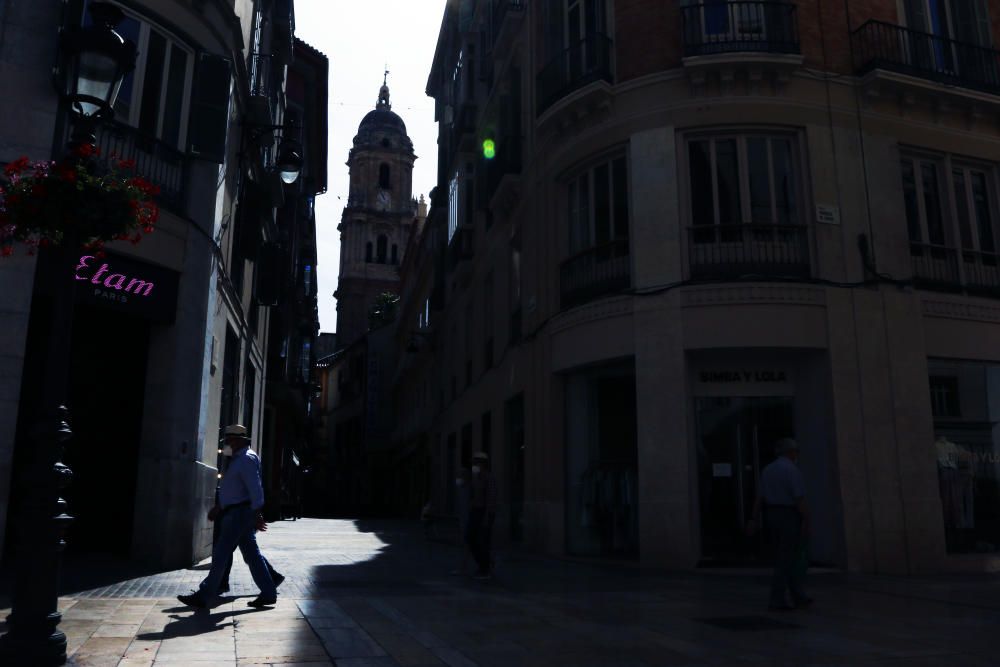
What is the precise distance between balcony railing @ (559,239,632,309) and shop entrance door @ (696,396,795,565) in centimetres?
268

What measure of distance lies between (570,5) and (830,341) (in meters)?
8.58

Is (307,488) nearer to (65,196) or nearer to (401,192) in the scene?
(401,192)

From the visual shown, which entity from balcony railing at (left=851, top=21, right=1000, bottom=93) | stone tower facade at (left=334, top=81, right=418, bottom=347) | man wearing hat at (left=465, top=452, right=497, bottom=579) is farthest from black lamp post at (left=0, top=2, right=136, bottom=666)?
stone tower facade at (left=334, top=81, right=418, bottom=347)

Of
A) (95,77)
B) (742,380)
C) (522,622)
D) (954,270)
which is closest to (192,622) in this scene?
(522,622)

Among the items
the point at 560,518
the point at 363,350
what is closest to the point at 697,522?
the point at 560,518

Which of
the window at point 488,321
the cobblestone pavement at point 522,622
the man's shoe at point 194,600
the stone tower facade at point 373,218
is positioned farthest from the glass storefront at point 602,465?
the stone tower facade at point 373,218

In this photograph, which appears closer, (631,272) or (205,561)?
(205,561)

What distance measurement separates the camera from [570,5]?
17.1m

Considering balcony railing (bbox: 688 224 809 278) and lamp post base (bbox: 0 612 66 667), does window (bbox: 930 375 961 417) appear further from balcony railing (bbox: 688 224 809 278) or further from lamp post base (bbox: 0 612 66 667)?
lamp post base (bbox: 0 612 66 667)

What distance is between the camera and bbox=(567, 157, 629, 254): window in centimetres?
1530

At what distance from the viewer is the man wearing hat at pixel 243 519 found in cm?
777

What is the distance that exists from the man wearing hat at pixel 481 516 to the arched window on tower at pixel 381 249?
239ft

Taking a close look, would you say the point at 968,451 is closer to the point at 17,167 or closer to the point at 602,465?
the point at 602,465

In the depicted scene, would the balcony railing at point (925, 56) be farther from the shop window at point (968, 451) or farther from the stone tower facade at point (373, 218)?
the stone tower facade at point (373, 218)
